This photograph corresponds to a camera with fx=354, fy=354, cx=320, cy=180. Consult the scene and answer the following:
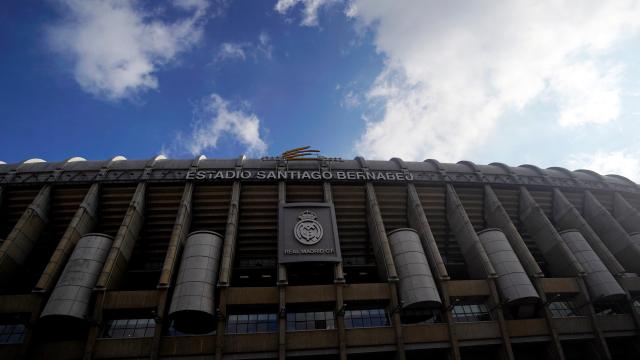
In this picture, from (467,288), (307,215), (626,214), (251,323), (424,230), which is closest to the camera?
(251,323)

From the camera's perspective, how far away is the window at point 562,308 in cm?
3606

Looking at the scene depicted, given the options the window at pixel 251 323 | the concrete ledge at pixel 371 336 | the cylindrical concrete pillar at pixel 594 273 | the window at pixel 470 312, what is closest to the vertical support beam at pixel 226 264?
the window at pixel 251 323

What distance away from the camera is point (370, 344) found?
30.1 meters

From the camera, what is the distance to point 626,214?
152 ft

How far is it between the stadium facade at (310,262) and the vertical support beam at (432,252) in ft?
0.56

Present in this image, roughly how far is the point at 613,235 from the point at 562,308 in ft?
44.5

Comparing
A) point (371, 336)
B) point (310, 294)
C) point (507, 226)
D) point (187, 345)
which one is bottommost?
point (187, 345)

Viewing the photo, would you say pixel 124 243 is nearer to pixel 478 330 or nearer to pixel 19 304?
pixel 19 304

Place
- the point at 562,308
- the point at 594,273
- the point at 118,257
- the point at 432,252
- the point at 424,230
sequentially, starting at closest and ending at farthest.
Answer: the point at 118,257 → the point at 432,252 → the point at 594,273 → the point at 562,308 → the point at 424,230

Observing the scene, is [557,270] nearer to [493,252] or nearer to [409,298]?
[493,252]

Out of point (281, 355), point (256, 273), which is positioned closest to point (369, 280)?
point (256, 273)

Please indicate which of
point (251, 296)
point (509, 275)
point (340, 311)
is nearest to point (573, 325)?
point (509, 275)

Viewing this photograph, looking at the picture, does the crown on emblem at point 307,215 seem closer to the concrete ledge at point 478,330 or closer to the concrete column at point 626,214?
the concrete ledge at point 478,330

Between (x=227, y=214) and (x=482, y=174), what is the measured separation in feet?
105
